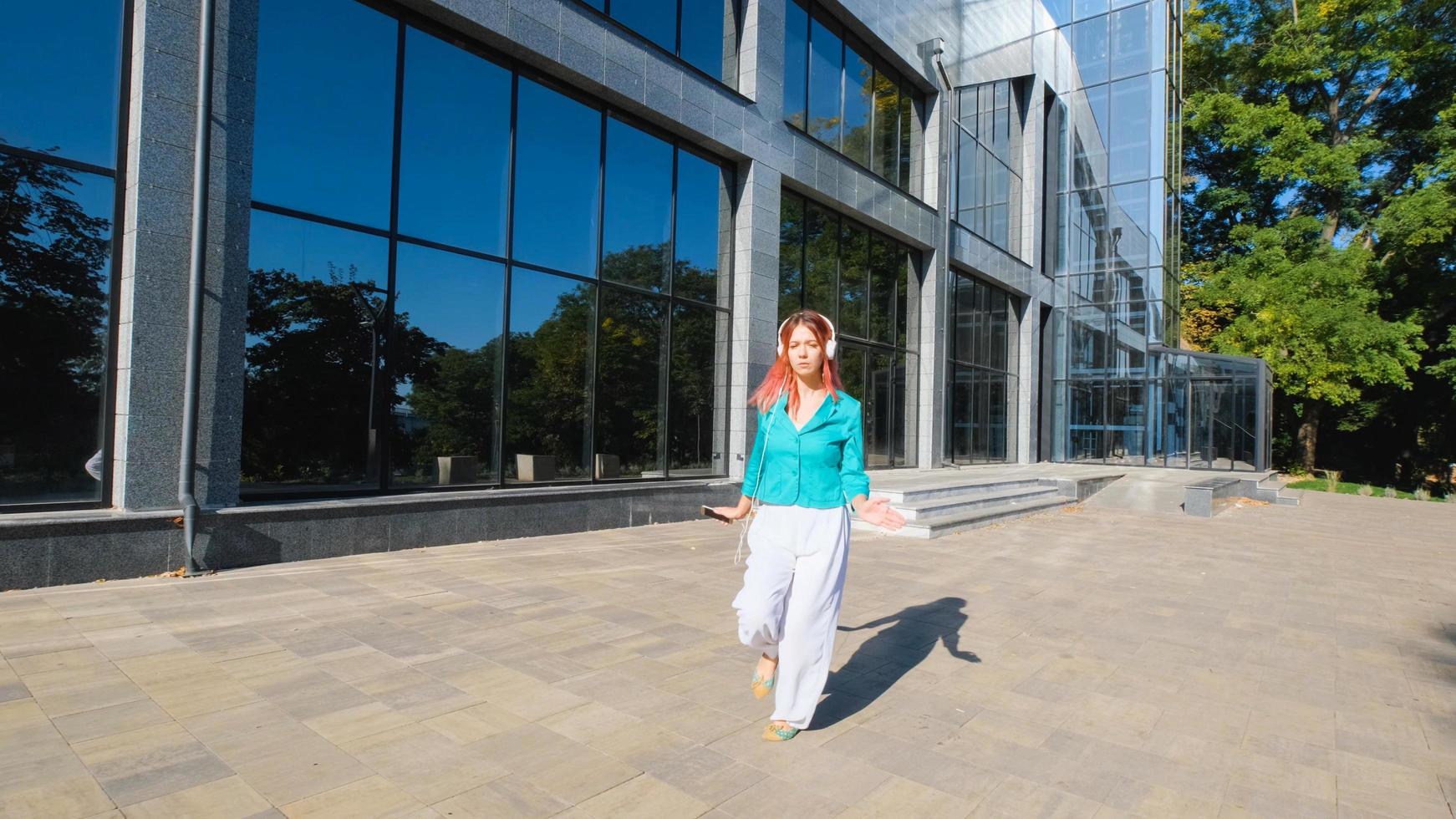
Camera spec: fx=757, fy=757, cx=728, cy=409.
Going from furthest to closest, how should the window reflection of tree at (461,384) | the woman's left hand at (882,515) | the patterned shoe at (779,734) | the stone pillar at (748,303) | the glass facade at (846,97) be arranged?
the glass facade at (846,97) < the stone pillar at (748,303) < the window reflection of tree at (461,384) < the patterned shoe at (779,734) < the woman's left hand at (882,515)

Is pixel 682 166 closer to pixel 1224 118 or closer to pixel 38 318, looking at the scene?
pixel 38 318

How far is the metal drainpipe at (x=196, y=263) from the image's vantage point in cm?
643

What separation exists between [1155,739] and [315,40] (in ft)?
31.2

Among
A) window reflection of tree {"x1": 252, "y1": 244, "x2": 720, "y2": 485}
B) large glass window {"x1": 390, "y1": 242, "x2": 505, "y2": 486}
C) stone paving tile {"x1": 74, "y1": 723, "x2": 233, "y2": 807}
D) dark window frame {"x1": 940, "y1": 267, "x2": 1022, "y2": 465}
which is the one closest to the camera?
stone paving tile {"x1": 74, "y1": 723, "x2": 233, "y2": 807}

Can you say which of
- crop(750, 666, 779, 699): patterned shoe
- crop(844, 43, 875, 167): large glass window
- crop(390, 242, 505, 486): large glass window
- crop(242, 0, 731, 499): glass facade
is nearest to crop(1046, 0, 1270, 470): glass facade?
crop(844, 43, 875, 167): large glass window

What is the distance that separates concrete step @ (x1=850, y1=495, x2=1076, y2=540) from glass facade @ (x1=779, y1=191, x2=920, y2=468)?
3678mm

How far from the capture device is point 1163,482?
18.8 m

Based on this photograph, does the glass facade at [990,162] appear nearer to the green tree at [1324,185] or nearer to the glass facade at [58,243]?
the green tree at [1324,185]

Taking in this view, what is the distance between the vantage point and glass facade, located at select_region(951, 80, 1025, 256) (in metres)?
21.0

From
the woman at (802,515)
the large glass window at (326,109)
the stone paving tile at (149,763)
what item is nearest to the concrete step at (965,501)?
the woman at (802,515)

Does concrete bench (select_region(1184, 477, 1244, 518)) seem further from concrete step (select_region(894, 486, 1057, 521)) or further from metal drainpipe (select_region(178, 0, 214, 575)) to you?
metal drainpipe (select_region(178, 0, 214, 575))

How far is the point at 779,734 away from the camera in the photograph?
348 centimetres

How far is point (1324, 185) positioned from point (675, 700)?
35510 millimetres

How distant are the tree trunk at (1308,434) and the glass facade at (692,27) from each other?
99.3ft
